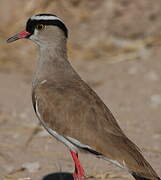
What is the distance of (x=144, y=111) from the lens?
296 inches

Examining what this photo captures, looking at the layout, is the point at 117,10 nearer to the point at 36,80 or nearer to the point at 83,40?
the point at 83,40

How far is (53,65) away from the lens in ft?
18.4

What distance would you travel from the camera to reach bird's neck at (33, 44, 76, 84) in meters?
5.49

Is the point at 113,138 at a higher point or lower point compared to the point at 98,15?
lower

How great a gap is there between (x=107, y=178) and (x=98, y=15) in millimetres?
4065

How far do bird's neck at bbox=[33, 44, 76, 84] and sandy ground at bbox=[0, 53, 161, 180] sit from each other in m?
0.84

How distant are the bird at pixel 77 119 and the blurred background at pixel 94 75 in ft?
2.61

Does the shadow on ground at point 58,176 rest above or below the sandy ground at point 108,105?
below

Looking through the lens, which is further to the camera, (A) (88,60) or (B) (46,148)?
(A) (88,60)

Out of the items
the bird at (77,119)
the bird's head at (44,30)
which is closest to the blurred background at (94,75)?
the bird at (77,119)

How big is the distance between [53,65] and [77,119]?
26.6 inches

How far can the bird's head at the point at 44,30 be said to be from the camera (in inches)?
225

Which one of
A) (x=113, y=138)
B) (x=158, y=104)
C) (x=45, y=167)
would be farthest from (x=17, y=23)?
(x=113, y=138)

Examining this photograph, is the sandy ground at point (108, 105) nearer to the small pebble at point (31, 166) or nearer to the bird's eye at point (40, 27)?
the small pebble at point (31, 166)
